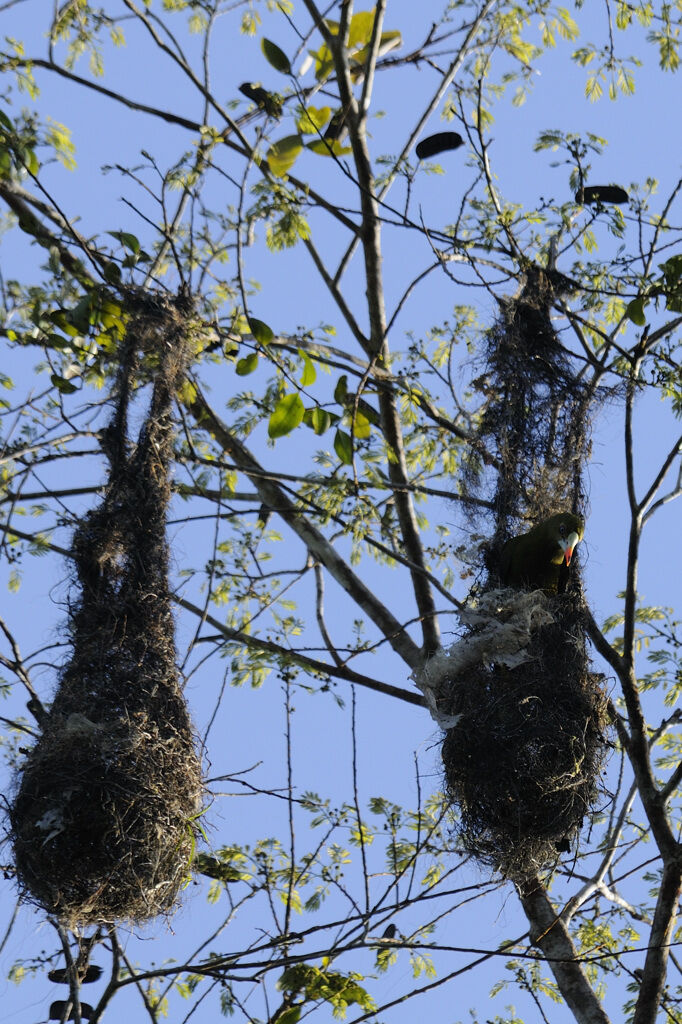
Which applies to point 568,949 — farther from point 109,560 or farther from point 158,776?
point 109,560

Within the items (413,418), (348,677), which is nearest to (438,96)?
(413,418)

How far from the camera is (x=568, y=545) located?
431 cm

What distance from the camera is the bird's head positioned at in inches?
168

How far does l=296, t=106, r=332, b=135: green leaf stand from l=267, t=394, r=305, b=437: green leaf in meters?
1.73

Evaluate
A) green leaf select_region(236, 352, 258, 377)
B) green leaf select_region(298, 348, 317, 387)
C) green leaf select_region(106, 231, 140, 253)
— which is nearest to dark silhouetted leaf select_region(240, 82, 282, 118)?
green leaf select_region(106, 231, 140, 253)

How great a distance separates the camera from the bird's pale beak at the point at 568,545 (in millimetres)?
4277

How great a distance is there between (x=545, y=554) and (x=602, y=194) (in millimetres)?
1928

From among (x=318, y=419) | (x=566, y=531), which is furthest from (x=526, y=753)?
(x=318, y=419)

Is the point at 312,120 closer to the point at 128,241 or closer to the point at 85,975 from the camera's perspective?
the point at 128,241

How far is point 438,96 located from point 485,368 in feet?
5.40

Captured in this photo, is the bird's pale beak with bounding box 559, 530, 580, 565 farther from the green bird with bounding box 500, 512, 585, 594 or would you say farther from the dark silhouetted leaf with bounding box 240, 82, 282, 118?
the dark silhouetted leaf with bounding box 240, 82, 282, 118

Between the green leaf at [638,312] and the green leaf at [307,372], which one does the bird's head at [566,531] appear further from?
the green leaf at [307,372]

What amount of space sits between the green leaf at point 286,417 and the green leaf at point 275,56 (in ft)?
4.58

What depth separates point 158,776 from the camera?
11.4 ft
